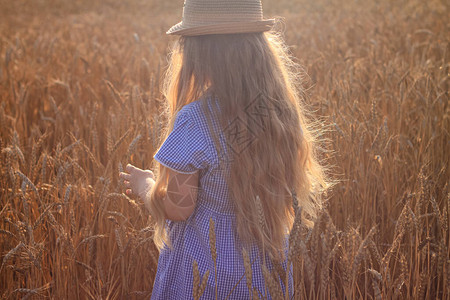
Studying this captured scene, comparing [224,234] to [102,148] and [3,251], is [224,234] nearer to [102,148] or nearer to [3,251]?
[3,251]

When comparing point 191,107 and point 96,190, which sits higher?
point 191,107

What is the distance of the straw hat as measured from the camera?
114cm

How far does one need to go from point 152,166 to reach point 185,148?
749 mm

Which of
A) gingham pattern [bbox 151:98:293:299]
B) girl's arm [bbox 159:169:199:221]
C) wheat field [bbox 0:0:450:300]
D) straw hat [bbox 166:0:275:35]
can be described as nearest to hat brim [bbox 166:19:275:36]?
straw hat [bbox 166:0:275:35]

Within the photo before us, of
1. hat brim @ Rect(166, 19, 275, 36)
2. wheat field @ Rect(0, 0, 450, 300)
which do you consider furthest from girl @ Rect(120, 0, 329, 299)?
wheat field @ Rect(0, 0, 450, 300)

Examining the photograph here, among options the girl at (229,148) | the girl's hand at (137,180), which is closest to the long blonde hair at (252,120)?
the girl at (229,148)

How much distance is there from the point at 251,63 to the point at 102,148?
1.59 metres

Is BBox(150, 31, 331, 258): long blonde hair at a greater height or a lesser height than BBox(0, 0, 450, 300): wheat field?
greater

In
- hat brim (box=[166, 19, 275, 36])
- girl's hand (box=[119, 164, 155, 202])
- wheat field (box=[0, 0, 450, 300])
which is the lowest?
wheat field (box=[0, 0, 450, 300])

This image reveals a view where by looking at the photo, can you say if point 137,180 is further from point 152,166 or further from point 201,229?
point 152,166

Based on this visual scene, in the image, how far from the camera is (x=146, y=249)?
1591 mm

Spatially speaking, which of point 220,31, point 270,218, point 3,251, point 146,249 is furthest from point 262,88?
point 3,251

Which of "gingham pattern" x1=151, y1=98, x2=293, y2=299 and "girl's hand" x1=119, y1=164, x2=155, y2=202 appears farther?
"girl's hand" x1=119, y1=164, x2=155, y2=202

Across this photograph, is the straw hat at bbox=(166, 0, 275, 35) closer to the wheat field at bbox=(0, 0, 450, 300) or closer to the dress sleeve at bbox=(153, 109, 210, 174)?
the dress sleeve at bbox=(153, 109, 210, 174)
